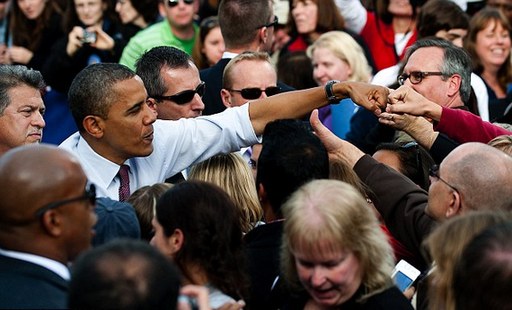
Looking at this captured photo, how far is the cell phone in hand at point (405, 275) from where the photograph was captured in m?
4.61

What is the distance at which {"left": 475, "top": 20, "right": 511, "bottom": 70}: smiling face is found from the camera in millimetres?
8891

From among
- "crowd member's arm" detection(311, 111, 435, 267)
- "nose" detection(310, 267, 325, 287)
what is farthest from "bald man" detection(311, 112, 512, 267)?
"nose" detection(310, 267, 325, 287)

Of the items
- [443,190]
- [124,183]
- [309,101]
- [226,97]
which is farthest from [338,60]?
[443,190]

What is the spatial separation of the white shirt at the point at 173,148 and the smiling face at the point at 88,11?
415cm

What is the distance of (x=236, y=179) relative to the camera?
5117 mm

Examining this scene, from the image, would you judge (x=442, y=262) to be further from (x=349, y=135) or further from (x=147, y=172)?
(x=349, y=135)

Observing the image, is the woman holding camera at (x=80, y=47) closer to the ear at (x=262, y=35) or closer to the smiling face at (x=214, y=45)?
the smiling face at (x=214, y=45)

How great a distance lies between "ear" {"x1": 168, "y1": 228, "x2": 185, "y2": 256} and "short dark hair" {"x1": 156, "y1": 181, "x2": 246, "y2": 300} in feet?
0.03

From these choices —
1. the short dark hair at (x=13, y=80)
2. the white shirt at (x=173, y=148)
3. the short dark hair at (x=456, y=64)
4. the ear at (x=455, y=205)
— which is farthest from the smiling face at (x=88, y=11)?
the ear at (x=455, y=205)

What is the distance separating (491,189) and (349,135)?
3404 millimetres

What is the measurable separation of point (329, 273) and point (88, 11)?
6214 millimetres

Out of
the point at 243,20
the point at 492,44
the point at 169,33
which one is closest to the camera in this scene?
the point at 243,20

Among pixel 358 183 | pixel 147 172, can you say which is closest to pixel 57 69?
pixel 147 172

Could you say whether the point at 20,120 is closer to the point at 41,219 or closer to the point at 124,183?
the point at 124,183
